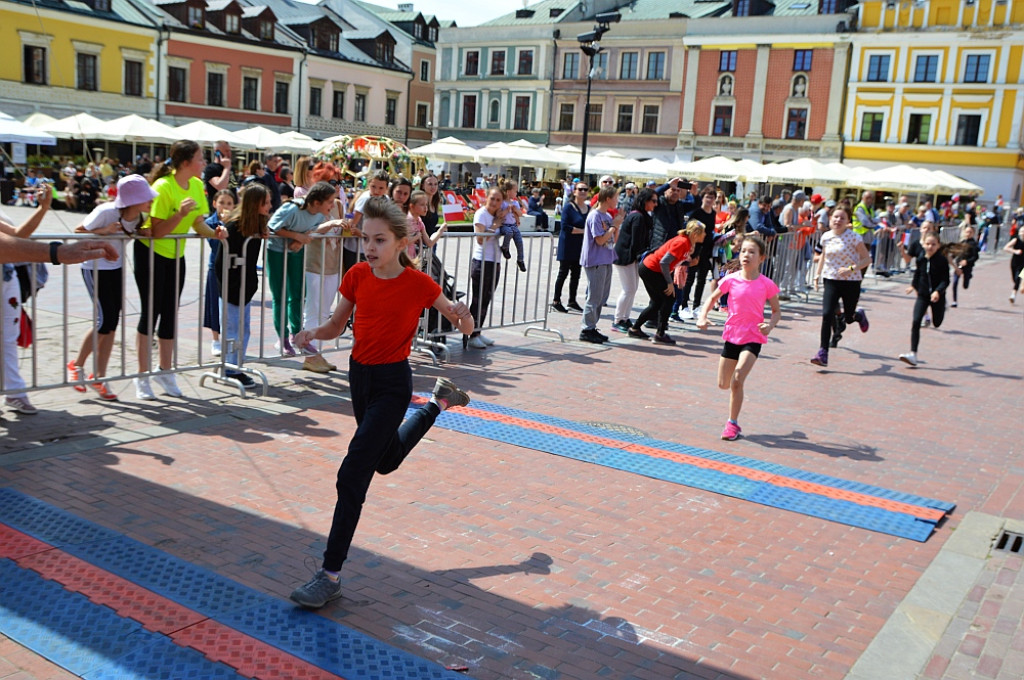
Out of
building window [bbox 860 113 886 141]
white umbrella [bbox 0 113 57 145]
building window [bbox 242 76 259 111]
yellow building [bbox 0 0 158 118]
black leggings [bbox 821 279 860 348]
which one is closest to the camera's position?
black leggings [bbox 821 279 860 348]

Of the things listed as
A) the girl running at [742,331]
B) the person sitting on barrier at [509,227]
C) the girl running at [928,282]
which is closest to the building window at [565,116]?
the girl running at [928,282]

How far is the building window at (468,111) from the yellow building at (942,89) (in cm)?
2516

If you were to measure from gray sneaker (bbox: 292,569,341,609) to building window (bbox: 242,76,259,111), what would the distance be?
2015 inches

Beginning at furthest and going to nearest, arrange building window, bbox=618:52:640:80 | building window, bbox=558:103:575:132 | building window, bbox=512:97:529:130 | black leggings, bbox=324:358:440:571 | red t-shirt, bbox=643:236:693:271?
building window, bbox=512:97:529:130 < building window, bbox=558:103:575:132 < building window, bbox=618:52:640:80 < red t-shirt, bbox=643:236:693:271 < black leggings, bbox=324:358:440:571

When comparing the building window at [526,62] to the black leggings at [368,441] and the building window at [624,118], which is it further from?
the black leggings at [368,441]

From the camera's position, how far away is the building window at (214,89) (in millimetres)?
49503

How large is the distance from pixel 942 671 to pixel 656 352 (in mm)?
7370

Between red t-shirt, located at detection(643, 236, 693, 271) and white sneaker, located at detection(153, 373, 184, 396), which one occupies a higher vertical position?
red t-shirt, located at detection(643, 236, 693, 271)

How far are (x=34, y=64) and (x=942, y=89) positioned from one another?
152ft

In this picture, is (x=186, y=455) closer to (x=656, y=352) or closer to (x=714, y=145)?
(x=656, y=352)

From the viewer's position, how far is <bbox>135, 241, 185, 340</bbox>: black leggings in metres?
7.18

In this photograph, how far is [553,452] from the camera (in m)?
6.81

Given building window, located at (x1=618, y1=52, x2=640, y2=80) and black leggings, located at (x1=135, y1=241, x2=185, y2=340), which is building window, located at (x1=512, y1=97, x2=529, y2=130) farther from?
black leggings, located at (x1=135, y1=241, x2=185, y2=340)

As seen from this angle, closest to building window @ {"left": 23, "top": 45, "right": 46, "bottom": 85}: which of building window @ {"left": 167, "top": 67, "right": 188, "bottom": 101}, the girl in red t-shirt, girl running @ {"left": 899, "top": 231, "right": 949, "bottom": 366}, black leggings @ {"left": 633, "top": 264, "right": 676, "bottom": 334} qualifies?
building window @ {"left": 167, "top": 67, "right": 188, "bottom": 101}
